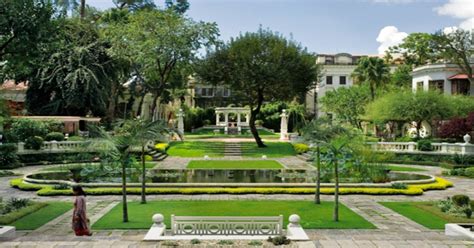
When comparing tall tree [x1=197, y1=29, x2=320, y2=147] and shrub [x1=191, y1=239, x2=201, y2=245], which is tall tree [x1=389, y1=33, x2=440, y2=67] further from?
shrub [x1=191, y1=239, x2=201, y2=245]

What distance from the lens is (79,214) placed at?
474 inches

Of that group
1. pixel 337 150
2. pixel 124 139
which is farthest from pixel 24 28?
pixel 337 150

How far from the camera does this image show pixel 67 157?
32.9 meters

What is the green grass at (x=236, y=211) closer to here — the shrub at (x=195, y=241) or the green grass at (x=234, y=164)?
the shrub at (x=195, y=241)

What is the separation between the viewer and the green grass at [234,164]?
29.0m

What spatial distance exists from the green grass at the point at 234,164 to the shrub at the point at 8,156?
34.6 feet

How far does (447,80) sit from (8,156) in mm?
39875

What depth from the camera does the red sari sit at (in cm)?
1199

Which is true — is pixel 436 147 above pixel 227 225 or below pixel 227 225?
above

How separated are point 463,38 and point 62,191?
40487mm

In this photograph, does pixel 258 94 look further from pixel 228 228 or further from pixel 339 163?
pixel 228 228

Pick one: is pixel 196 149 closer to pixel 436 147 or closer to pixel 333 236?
pixel 436 147

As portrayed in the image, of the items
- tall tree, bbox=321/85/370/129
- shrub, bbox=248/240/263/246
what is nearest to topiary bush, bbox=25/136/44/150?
shrub, bbox=248/240/263/246

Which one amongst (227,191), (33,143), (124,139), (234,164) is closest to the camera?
(124,139)
